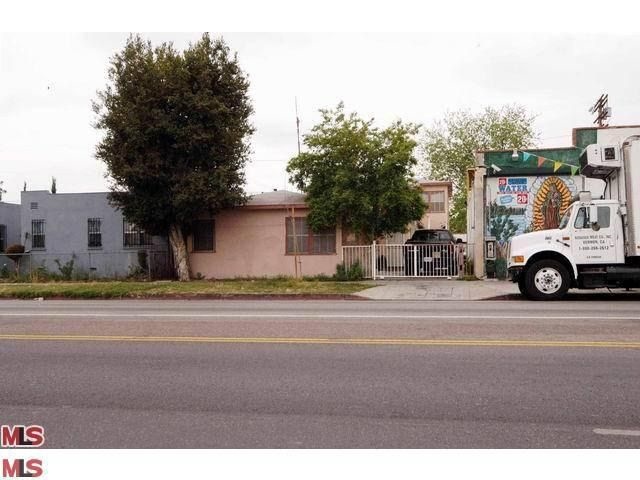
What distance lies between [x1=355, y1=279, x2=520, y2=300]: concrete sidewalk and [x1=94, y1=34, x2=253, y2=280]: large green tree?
7.38 meters

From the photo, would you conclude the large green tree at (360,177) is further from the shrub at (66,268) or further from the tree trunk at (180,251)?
the shrub at (66,268)

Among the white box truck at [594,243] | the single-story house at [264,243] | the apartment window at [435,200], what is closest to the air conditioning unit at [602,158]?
the white box truck at [594,243]

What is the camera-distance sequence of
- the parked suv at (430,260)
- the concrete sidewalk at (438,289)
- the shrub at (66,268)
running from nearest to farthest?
the concrete sidewalk at (438,289) → the parked suv at (430,260) → the shrub at (66,268)

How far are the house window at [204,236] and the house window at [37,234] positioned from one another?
8492mm

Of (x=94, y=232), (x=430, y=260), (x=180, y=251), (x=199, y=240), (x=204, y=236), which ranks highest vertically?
(x=94, y=232)

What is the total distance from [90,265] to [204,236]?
238 inches

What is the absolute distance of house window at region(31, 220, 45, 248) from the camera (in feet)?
91.0

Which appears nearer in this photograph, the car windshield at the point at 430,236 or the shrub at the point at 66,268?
the car windshield at the point at 430,236

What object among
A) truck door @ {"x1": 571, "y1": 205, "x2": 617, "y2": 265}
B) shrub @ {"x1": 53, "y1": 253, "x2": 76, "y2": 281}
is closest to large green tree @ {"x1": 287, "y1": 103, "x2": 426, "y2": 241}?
truck door @ {"x1": 571, "y1": 205, "x2": 617, "y2": 265}

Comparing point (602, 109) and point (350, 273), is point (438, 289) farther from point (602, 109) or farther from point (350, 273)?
point (602, 109)

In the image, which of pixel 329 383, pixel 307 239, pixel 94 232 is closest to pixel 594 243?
pixel 329 383

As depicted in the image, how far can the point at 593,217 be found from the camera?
Result: 14.8 metres

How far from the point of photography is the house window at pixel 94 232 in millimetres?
27125

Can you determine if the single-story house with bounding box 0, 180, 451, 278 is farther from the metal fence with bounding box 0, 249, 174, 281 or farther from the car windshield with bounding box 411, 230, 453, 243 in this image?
the car windshield with bounding box 411, 230, 453, 243
